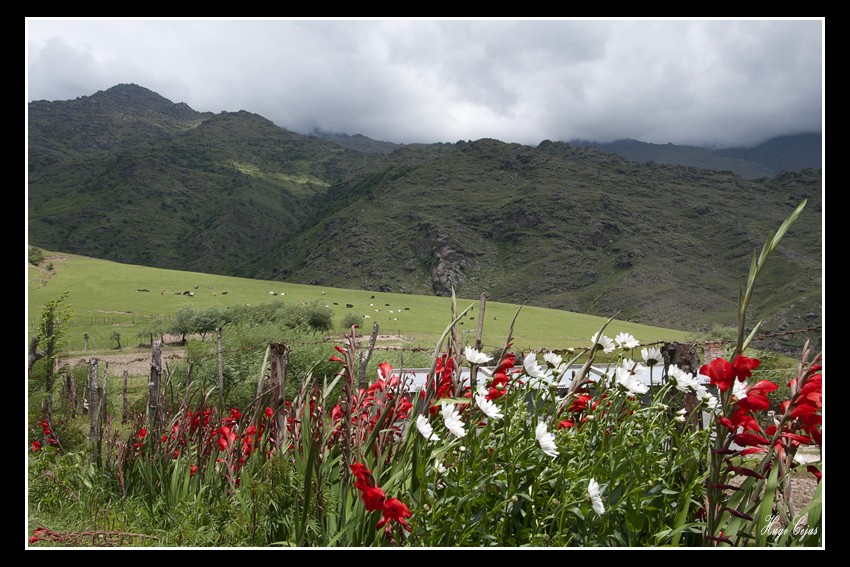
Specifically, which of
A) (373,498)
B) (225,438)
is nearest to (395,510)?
(373,498)

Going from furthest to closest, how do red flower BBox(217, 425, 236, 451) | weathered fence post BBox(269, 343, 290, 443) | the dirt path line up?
the dirt path < weathered fence post BBox(269, 343, 290, 443) < red flower BBox(217, 425, 236, 451)

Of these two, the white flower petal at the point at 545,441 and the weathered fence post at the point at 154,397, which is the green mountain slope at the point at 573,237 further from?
the white flower petal at the point at 545,441

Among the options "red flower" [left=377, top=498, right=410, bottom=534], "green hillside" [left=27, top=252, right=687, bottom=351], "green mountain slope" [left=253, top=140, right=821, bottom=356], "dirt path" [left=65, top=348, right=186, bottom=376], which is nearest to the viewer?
"red flower" [left=377, top=498, right=410, bottom=534]

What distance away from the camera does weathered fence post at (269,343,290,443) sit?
8.68 ft

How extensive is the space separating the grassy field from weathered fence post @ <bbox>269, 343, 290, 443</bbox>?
103 feet

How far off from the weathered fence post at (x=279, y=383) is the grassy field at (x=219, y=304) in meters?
31.3

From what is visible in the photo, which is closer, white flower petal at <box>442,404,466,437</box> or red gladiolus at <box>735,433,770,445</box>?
white flower petal at <box>442,404,466,437</box>

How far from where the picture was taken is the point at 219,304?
159 ft

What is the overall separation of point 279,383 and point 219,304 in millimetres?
48873

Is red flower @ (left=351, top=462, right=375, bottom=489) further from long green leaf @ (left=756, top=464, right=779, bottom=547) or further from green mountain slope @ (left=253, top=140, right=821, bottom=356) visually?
green mountain slope @ (left=253, top=140, right=821, bottom=356)

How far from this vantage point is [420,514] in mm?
1691

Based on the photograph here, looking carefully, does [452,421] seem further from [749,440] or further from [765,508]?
[765,508]

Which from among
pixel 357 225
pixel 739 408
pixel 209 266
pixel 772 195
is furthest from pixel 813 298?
pixel 209 266

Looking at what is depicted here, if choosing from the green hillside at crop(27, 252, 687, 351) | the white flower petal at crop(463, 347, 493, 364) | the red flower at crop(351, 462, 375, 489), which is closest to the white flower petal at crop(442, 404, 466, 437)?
the white flower petal at crop(463, 347, 493, 364)
